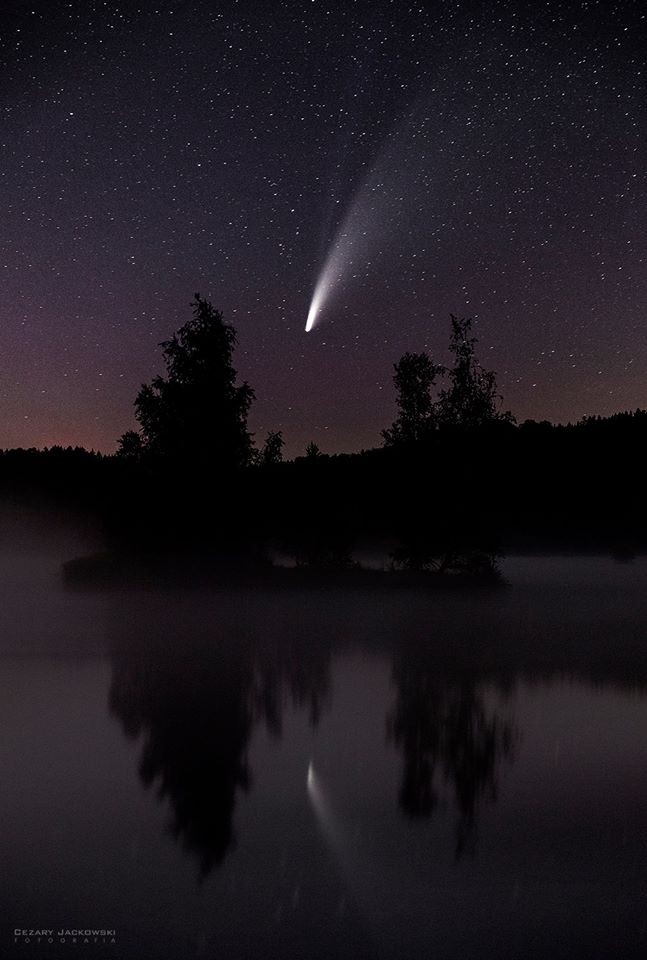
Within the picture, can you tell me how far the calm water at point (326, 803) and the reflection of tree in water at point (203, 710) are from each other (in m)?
0.07

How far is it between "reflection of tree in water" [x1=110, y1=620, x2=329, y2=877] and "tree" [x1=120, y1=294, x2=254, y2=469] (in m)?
27.1

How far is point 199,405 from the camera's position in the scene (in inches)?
2227

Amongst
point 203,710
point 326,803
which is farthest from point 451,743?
point 203,710

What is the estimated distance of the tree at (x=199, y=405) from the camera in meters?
56.1

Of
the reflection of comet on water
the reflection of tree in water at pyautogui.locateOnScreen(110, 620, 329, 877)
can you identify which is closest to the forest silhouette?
the reflection of tree in water at pyautogui.locateOnScreen(110, 620, 329, 877)

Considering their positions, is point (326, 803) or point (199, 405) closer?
point (326, 803)

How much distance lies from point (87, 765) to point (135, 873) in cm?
498

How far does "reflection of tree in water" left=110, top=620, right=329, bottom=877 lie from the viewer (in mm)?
10512

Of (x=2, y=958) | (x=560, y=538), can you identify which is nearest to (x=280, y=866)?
(x=2, y=958)

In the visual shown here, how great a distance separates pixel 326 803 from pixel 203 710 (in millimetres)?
7057

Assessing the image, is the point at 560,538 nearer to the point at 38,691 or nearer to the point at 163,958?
the point at 38,691

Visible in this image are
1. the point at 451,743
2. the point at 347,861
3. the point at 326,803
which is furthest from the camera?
the point at 451,743

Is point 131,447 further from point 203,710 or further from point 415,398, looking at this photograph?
point 203,710

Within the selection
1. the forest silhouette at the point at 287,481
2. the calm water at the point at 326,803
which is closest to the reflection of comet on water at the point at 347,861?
the calm water at the point at 326,803
